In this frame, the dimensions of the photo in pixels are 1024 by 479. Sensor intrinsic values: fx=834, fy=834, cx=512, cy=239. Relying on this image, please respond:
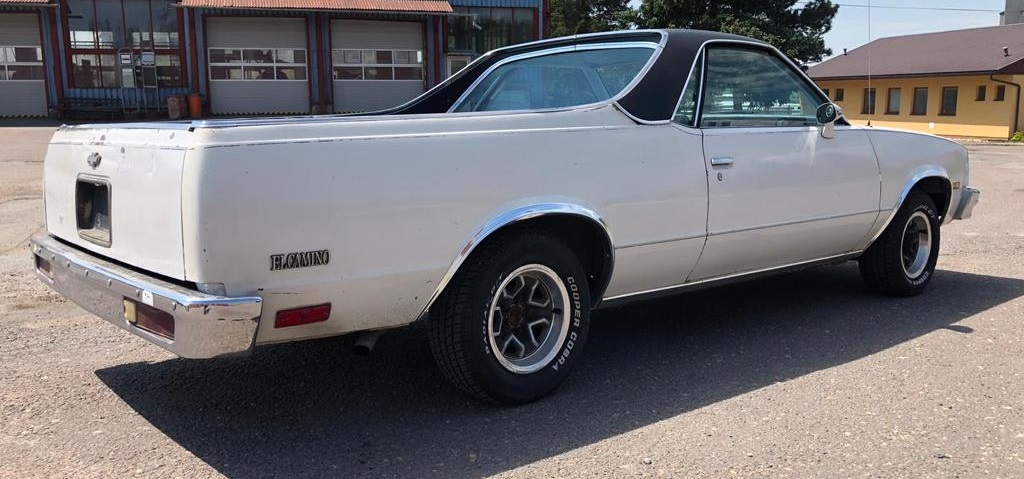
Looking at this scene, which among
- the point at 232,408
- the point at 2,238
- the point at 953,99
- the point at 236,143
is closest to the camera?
the point at 236,143

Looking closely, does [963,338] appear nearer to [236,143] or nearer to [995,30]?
[236,143]

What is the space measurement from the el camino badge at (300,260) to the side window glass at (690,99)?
6.58 feet

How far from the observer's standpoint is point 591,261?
13.3 feet

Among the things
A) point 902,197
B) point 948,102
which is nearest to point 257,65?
point 948,102

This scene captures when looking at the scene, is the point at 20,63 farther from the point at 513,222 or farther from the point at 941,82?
the point at 941,82

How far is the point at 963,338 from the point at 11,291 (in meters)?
6.22

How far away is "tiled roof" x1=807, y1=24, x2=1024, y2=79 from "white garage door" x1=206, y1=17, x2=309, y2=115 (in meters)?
20.7

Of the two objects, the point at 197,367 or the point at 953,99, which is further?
the point at 953,99

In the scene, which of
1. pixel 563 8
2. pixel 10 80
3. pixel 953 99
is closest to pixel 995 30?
pixel 953 99

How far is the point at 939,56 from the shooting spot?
114ft

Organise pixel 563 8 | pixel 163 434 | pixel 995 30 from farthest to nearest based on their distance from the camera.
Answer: pixel 563 8 < pixel 995 30 < pixel 163 434

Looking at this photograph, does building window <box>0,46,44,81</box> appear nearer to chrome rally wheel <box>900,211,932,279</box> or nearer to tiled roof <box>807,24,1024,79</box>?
tiled roof <box>807,24,1024,79</box>

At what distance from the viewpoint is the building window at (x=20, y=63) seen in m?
30.3

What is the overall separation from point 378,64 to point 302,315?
30675 mm
